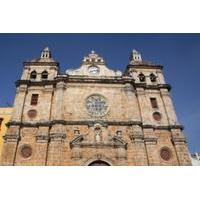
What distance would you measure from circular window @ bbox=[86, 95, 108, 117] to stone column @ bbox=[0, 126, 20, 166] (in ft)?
19.4

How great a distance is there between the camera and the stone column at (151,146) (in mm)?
17203

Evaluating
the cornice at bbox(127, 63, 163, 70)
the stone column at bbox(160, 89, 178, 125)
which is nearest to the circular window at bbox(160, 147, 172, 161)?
the stone column at bbox(160, 89, 178, 125)

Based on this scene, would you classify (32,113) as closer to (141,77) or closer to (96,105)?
(96,105)

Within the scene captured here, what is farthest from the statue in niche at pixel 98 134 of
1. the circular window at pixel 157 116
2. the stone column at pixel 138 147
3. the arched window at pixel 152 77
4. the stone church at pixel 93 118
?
the arched window at pixel 152 77

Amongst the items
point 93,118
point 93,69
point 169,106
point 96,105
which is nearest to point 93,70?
point 93,69

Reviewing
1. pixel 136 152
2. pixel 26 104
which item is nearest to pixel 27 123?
pixel 26 104

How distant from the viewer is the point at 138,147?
17.7 metres

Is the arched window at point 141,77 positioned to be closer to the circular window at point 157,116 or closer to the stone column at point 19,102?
the circular window at point 157,116

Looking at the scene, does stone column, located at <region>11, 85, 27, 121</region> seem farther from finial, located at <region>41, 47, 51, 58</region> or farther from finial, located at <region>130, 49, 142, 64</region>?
finial, located at <region>130, 49, 142, 64</region>

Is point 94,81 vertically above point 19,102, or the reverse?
point 94,81

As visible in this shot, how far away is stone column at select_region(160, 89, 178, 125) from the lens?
65.3 feet

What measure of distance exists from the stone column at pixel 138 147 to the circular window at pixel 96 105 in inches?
116

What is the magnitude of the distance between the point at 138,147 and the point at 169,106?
536 cm

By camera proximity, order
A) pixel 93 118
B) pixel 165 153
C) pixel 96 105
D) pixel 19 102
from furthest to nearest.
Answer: pixel 96 105 < pixel 19 102 < pixel 93 118 < pixel 165 153
